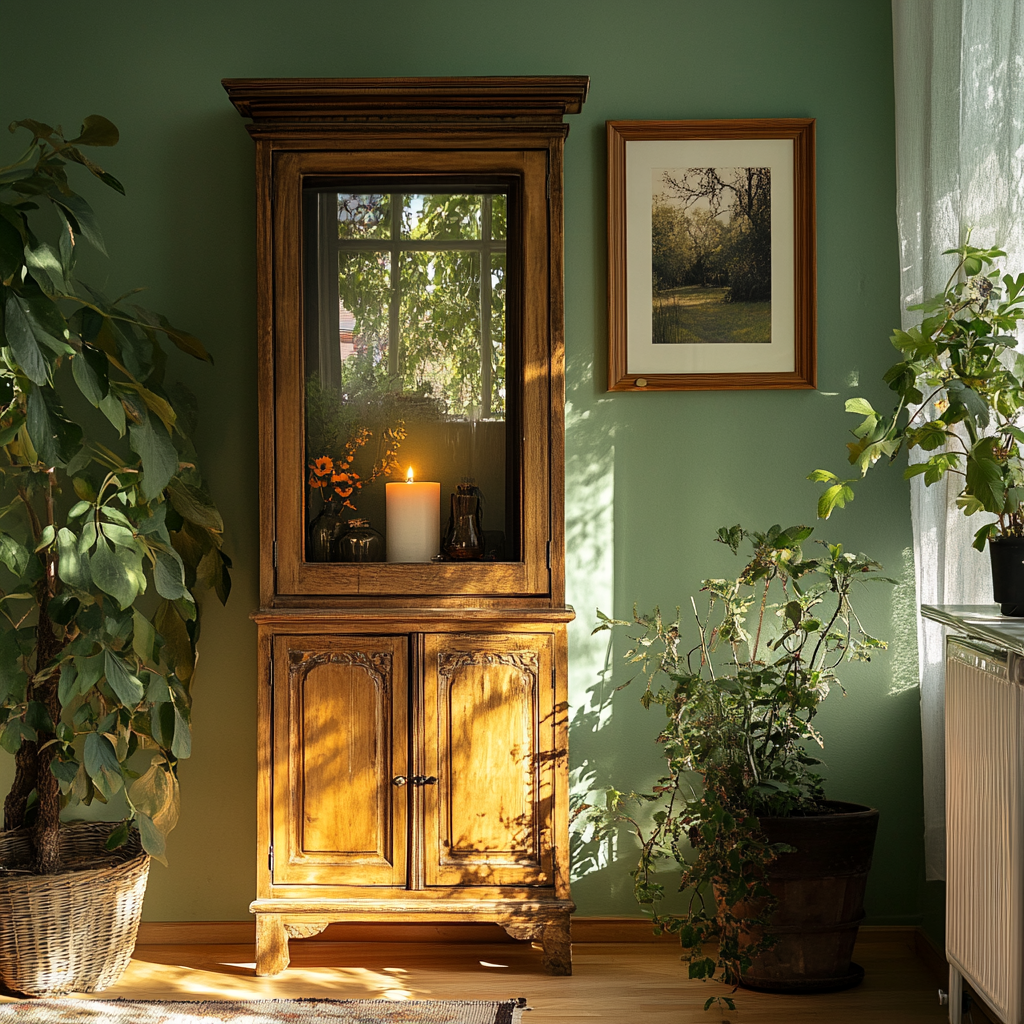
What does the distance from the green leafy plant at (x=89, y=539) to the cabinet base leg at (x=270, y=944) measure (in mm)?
292

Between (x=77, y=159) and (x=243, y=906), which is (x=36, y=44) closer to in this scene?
(x=77, y=159)

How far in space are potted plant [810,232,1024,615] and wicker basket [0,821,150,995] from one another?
177cm

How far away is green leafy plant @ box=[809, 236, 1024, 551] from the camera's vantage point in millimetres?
1791

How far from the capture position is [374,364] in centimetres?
231

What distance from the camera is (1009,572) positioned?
6.04 ft

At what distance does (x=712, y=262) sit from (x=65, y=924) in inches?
85.5

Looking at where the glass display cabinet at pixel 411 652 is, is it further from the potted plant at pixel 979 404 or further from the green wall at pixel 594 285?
the potted plant at pixel 979 404

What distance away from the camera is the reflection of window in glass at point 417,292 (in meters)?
2.30

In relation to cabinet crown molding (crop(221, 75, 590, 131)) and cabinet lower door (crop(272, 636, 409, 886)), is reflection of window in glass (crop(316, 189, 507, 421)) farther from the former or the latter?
cabinet lower door (crop(272, 636, 409, 886))

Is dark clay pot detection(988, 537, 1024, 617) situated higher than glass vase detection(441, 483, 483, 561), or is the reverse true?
glass vase detection(441, 483, 483, 561)

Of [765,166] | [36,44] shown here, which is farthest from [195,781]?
[765,166]

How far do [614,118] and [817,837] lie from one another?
1790 millimetres

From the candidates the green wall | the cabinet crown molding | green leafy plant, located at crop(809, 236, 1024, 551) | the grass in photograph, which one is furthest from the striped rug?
the cabinet crown molding

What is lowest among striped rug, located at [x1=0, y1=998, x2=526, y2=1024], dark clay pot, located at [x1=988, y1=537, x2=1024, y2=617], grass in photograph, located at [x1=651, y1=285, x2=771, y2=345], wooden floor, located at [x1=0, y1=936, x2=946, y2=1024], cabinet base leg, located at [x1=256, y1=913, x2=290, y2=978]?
wooden floor, located at [x1=0, y1=936, x2=946, y2=1024]
